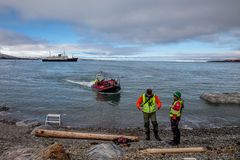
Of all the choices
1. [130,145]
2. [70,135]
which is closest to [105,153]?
[130,145]

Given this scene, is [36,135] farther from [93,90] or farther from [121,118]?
[93,90]

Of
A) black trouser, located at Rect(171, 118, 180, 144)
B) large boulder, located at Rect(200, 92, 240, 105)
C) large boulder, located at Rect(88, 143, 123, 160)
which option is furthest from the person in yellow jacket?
large boulder, located at Rect(200, 92, 240, 105)

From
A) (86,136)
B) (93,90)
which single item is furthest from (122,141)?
(93,90)

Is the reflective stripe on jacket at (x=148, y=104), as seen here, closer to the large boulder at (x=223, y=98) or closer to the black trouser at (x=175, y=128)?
the black trouser at (x=175, y=128)

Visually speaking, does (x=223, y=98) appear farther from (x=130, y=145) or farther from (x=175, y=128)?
(x=130, y=145)

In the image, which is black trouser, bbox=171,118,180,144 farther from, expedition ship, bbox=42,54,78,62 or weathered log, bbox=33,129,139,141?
expedition ship, bbox=42,54,78,62

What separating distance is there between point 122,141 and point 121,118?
8622 mm

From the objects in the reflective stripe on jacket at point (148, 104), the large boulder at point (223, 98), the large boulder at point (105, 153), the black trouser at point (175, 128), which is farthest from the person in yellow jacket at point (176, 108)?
the large boulder at point (223, 98)

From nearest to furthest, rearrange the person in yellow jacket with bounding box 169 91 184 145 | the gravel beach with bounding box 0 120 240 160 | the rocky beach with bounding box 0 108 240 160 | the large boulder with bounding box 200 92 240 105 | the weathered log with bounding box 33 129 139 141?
the rocky beach with bounding box 0 108 240 160 → the gravel beach with bounding box 0 120 240 160 → the person in yellow jacket with bounding box 169 91 184 145 → the weathered log with bounding box 33 129 139 141 → the large boulder with bounding box 200 92 240 105

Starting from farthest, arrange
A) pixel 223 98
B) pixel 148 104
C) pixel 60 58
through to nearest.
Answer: pixel 60 58 < pixel 223 98 < pixel 148 104

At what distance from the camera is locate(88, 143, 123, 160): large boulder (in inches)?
331

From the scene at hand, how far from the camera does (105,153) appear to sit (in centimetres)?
852

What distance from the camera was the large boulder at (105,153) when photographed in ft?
27.6

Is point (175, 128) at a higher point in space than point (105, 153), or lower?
higher
